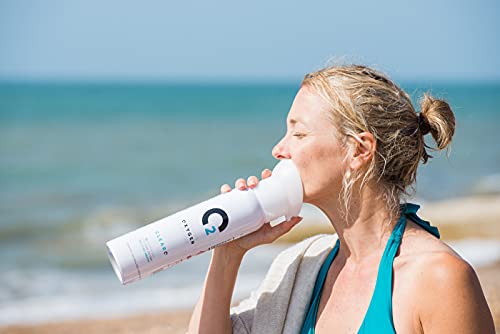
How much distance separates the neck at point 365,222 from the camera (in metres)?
2.68

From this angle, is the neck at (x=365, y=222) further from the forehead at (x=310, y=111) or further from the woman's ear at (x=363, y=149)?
the forehead at (x=310, y=111)

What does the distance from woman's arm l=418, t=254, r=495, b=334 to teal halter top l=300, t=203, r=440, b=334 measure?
5.6 inches

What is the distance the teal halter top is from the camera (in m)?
2.45

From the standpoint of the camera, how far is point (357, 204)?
8.82ft

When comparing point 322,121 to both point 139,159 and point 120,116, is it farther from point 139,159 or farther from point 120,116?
point 120,116

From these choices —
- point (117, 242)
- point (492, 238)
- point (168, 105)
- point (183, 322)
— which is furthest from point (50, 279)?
point (168, 105)

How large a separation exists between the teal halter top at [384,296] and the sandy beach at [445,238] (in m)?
3.65

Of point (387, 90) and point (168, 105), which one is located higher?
point (387, 90)

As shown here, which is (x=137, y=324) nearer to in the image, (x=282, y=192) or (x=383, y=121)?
(x=282, y=192)

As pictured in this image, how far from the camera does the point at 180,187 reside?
61.9 feet

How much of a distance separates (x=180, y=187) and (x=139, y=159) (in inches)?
254

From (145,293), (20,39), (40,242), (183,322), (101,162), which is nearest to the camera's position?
(183,322)

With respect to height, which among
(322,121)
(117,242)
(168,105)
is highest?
(322,121)

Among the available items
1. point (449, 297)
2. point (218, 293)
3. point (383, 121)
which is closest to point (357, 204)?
point (383, 121)
